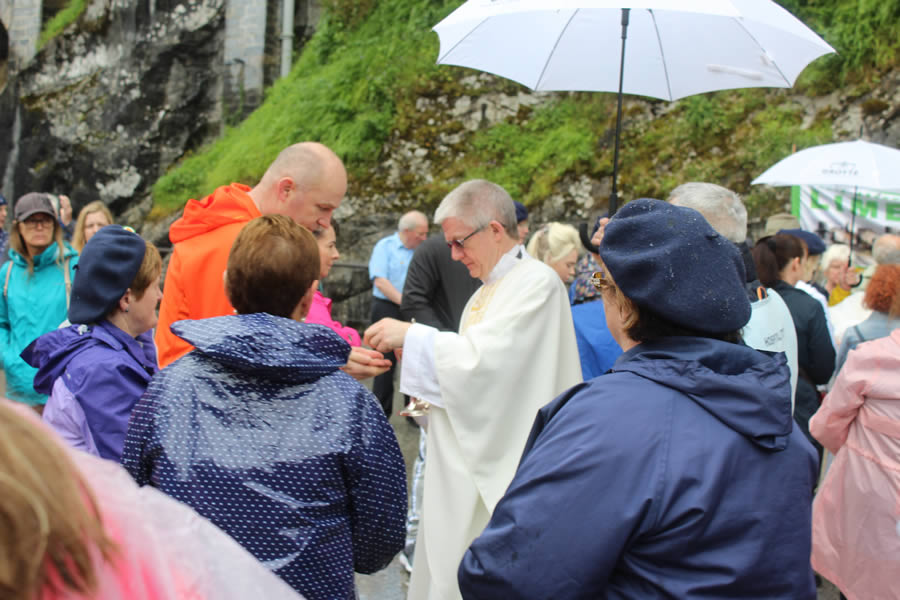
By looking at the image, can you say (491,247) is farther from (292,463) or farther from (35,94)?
(35,94)

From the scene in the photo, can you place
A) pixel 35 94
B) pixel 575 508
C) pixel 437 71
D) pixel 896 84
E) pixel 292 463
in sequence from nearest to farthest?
pixel 575 508, pixel 292 463, pixel 896 84, pixel 437 71, pixel 35 94

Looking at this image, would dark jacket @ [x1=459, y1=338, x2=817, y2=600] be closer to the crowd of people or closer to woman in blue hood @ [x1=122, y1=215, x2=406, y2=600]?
the crowd of people

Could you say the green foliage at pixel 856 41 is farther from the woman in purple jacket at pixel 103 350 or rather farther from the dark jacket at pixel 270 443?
the dark jacket at pixel 270 443

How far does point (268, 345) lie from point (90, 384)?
81cm

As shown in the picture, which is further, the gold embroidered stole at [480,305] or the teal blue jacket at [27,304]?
the teal blue jacket at [27,304]

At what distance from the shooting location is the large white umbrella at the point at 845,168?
598cm

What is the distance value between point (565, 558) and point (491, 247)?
7.06 feet

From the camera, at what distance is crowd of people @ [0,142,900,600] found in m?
0.87

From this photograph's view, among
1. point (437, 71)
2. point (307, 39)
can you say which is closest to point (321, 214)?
point (437, 71)

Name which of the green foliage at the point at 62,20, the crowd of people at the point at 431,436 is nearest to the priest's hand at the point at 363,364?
Answer: the crowd of people at the point at 431,436

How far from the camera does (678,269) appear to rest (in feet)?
4.82

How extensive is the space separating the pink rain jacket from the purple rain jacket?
2734mm

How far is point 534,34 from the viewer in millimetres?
3900

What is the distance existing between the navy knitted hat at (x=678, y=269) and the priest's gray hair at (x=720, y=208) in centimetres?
146
